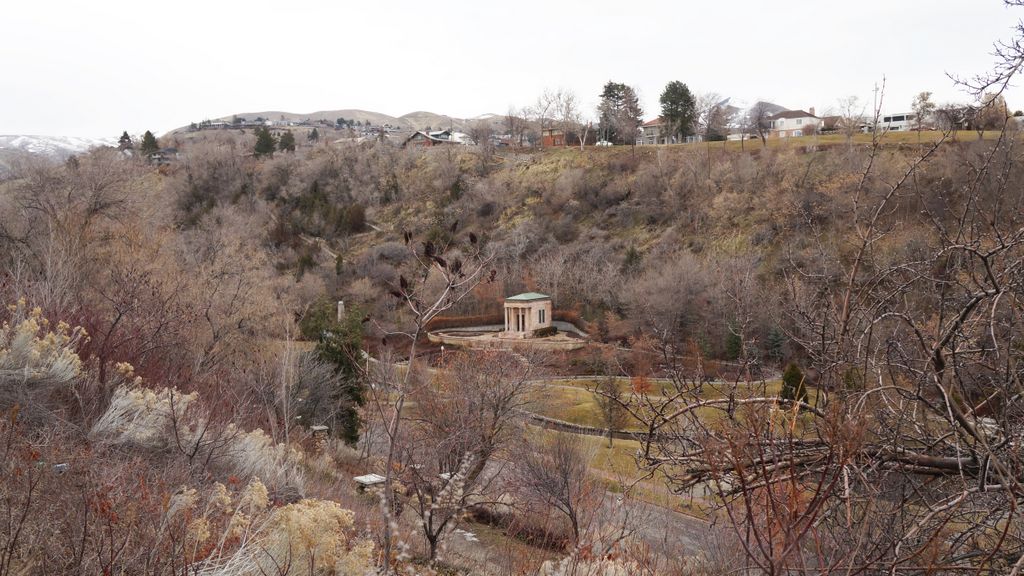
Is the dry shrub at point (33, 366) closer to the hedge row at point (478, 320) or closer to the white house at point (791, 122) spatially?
the hedge row at point (478, 320)

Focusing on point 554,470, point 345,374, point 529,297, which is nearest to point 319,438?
point 345,374

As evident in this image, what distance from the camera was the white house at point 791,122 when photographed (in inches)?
2714

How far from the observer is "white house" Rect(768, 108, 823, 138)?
226ft

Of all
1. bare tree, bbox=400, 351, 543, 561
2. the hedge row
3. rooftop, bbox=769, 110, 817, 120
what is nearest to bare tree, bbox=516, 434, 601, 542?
bare tree, bbox=400, 351, 543, 561

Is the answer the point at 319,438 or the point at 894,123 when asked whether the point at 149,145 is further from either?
the point at 894,123

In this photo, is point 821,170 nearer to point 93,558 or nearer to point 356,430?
point 356,430

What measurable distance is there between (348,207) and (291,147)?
20.2m

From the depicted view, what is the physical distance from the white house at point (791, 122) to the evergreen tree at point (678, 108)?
10831 mm

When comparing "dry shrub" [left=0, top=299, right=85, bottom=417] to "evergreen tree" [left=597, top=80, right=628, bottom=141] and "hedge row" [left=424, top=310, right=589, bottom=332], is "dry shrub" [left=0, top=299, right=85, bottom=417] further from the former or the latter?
"evergreen tree" [left=597, top=80, right=628, bottom=141]

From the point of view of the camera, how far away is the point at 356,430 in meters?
18.2

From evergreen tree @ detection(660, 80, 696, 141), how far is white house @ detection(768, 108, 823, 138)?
10.8m

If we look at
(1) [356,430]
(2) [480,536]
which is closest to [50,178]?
(1) [356,430]

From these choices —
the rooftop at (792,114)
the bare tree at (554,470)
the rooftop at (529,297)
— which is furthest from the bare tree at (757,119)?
the bare tree at (554,470)

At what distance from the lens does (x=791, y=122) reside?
7100cm
